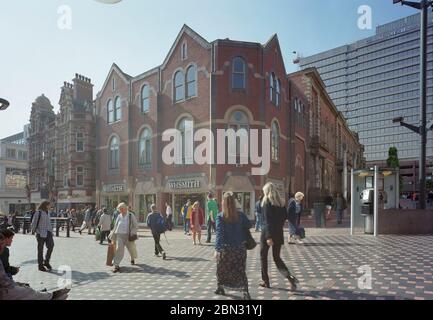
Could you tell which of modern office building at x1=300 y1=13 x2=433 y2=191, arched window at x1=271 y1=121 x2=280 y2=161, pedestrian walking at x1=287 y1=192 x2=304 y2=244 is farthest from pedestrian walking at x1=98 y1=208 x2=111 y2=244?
arched window at x1=271 y1=121 x2=280 y2=161

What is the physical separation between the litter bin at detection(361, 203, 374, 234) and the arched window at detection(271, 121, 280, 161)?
10.2 metres

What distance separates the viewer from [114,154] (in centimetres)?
2789

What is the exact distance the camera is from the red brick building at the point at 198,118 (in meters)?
21.0

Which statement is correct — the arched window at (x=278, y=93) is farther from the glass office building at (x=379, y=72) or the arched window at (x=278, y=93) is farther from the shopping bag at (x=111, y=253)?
the shopping bag at (x=111, y=253)

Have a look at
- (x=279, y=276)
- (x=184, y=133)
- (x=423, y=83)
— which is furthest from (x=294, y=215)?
(x=184, y=133)

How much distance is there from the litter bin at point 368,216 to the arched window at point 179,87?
14163 mm

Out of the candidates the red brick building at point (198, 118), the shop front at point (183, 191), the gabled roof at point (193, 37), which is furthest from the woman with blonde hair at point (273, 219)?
the gabled roof at point (193, 37)

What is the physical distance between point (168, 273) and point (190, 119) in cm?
1556

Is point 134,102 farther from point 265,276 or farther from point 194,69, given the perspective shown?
point 265,276

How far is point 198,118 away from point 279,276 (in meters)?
16.1

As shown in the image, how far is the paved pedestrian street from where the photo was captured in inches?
211

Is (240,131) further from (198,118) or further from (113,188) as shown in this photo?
(113,188)

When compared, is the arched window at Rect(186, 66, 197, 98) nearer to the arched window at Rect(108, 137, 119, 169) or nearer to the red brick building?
the red brick building

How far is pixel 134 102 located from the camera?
85.6ft
